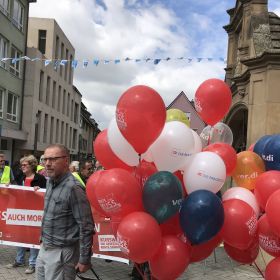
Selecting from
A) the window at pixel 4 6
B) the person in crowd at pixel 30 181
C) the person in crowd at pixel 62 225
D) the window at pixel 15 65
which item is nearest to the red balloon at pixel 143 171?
the person in crowd at pixel 62 225

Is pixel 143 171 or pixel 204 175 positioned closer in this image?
pixel 204 175

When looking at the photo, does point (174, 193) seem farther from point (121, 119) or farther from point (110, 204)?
point (121, 119)

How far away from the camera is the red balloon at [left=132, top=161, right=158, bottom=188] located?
3643 millimetres

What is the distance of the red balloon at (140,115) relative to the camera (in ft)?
10.9

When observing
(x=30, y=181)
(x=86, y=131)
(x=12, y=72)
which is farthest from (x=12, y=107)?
(x=86, y=131)

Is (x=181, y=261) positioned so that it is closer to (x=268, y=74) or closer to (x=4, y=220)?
(x=4, y=220)

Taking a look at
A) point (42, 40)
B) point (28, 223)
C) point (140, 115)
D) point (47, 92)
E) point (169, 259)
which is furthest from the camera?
point (42, 40)

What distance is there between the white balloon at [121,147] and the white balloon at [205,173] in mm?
471

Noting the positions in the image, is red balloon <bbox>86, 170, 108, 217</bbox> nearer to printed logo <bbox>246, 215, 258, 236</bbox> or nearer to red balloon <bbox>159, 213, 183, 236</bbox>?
red balloon <bbox>159, 213, 183, 236</bbox>

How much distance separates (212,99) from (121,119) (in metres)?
1.09

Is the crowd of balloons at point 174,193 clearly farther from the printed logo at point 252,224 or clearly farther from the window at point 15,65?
the window at point 15,65

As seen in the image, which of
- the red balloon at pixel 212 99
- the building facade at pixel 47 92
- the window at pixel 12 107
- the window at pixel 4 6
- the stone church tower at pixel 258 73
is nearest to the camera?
the red balloon at pixel 212 99

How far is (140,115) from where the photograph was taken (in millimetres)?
3316

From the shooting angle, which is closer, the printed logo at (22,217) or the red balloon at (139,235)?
the red balloon at (139,235)
